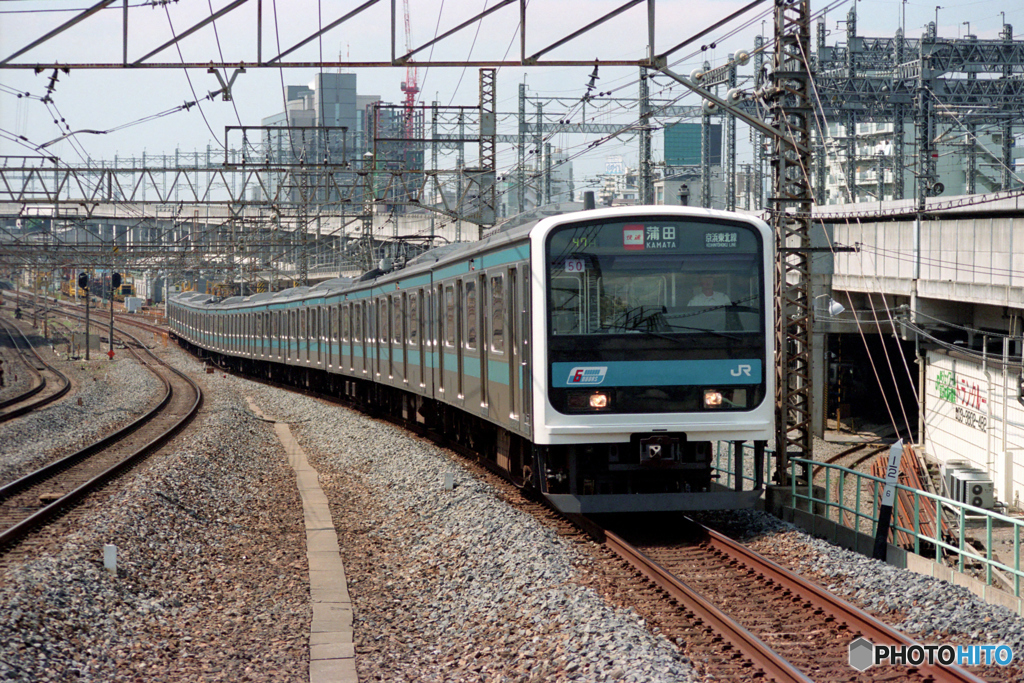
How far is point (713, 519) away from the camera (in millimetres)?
10148

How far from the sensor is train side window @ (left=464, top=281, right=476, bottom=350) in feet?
39.4

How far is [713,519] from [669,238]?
2.73 metres

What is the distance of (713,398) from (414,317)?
7442mm

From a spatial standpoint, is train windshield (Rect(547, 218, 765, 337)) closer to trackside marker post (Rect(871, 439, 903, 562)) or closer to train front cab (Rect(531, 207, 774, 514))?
train front cab (Rect(531, 207, 774, 514))

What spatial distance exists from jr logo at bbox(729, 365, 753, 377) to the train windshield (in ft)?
1.11

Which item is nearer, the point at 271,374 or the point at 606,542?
the point at 606,542

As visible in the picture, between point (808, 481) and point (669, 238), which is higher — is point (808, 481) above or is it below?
below

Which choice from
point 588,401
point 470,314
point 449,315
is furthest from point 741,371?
point 449,315

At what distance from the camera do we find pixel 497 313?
1080cm

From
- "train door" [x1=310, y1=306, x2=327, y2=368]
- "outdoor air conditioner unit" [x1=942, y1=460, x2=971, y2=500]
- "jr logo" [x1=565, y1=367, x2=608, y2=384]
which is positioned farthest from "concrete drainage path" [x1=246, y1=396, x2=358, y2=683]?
"train door" [x1=310, y1=306, x2=327, y2=368]

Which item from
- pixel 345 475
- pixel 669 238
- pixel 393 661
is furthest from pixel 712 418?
pixel 345 475

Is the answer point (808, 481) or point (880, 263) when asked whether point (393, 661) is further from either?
point (880, 263)

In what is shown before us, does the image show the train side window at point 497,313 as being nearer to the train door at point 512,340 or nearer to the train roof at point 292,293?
the train door at point 512,340

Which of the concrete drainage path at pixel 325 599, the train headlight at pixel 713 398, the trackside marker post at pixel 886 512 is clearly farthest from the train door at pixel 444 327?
the trackside marker post at pixel 886 512
